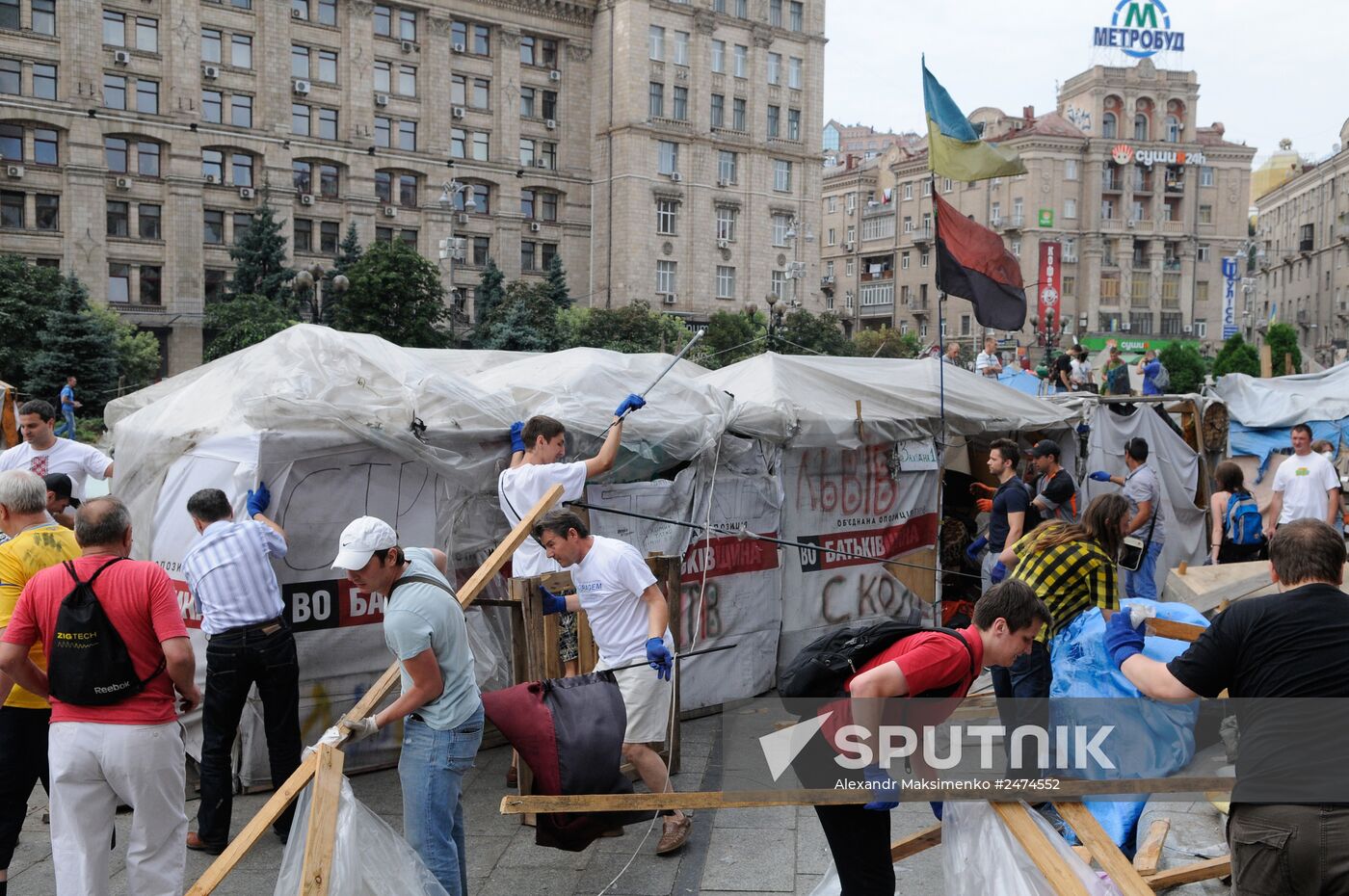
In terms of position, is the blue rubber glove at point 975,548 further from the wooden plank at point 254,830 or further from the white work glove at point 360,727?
the wooden plank at point 254,830

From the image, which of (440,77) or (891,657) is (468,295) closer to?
(440,77)

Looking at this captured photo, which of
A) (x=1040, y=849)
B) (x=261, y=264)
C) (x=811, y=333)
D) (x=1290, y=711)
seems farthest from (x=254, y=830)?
(x=811, y=333)

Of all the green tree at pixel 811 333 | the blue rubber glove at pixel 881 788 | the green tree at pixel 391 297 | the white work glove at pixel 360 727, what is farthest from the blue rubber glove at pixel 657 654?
the green tree at pixel 811 333

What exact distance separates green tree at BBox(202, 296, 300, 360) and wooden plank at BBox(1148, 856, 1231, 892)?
3677 cm

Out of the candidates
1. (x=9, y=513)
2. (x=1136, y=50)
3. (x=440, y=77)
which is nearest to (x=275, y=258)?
(x=440, y=77)

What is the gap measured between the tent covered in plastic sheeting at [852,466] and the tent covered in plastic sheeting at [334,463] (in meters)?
1.58

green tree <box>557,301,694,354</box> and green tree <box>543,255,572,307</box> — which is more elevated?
green tree <box>543,255,572,307</box>

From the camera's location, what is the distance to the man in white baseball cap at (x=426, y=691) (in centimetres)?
414

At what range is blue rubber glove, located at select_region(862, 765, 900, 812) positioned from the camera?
357 centimetres

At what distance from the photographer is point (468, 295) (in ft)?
191

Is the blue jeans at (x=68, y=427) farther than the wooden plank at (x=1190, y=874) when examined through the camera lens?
Yes

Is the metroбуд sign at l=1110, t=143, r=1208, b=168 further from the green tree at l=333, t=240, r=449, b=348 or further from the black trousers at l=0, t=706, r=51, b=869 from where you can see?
the black trousers at l=0, t=706, r=51, b=869

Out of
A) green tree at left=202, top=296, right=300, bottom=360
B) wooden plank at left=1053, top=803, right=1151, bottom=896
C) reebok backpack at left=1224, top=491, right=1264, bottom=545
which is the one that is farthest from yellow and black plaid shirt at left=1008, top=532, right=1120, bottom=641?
green tree at left=202, top=296, right=300, bottom=360

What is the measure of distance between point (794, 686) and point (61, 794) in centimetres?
296
